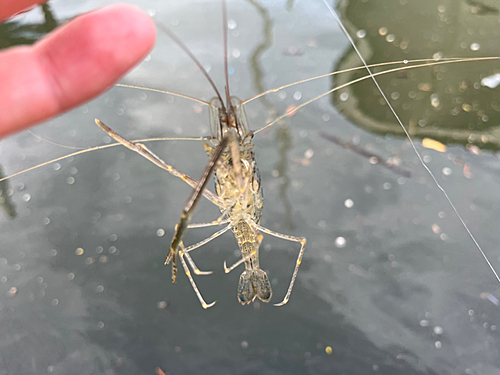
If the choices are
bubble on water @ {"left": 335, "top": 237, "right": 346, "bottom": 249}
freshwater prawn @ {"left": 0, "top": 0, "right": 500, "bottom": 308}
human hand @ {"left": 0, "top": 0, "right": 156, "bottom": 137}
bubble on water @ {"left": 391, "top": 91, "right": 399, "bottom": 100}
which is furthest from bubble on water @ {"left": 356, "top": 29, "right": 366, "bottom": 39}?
human hand @ {"left": 0, "top": 0, "right": 156, "bottom": 137}

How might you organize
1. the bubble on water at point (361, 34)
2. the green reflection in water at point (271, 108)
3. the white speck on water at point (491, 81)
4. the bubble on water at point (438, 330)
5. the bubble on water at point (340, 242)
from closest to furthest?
the bubble on water at point (438, 330) → the bubble on water at point (340, 242) → the green reflection in water at point (271, 108) → the white speck on water at point (491, 81) → the bubble on water at point (361, 34)

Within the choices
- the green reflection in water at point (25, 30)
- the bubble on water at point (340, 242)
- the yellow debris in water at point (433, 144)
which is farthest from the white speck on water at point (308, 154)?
the green reflection in water at point (25, 30)

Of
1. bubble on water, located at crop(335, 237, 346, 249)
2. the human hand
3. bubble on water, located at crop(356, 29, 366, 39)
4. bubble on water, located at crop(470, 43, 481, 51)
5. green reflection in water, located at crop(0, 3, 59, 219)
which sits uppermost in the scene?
the human hand

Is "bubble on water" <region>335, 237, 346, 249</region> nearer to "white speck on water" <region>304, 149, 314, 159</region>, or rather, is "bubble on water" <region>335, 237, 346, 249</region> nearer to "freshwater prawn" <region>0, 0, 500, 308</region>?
"white speck on water" <region>304, 149, 314, 159</region>

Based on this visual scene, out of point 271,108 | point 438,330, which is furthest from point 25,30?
point 438,330

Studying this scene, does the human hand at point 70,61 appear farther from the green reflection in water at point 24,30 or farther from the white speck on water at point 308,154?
the green reflection in water at point 24,30

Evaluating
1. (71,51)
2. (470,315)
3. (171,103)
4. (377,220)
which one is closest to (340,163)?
(377,220)

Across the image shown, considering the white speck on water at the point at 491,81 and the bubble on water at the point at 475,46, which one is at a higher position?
the bubble on water at the point at 475,46

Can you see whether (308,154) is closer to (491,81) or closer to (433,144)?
(433,144)
